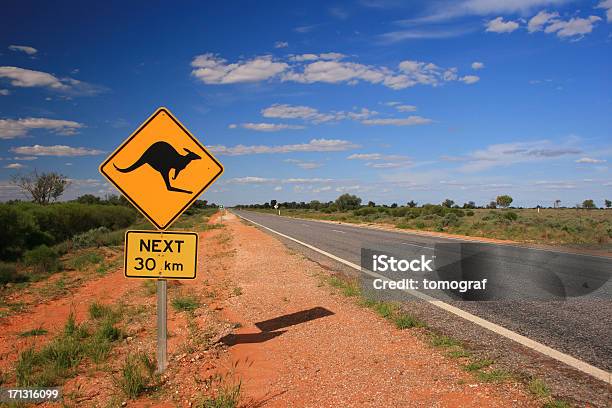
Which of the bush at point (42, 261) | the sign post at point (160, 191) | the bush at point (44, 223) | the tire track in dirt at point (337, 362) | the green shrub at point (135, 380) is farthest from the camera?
the bush at point (44, 223)

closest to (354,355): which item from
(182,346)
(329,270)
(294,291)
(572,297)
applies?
(182,346)

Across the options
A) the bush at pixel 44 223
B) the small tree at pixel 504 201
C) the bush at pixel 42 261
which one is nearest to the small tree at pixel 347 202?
the small tree at pixel 504 201

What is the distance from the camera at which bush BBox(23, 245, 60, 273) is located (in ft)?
53.8

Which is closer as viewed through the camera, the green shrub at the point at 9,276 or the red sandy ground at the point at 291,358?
the red sandy ground at the point at 291,358

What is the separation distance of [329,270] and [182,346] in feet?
21.7

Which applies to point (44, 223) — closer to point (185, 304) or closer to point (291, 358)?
point (185, 304)

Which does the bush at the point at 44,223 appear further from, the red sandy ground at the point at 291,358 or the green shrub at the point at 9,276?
the red sandy ground at the point at 291,358

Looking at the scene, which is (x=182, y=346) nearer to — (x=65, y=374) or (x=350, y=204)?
(x=65, y=374)

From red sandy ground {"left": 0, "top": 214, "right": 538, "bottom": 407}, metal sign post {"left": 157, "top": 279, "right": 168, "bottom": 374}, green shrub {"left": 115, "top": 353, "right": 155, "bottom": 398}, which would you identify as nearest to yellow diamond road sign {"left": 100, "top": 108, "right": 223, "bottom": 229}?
metal sign post {"left": 157, "top": 279, "right": 168, "bottom": 374}

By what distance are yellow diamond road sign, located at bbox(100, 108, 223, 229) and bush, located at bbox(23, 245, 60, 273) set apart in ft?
44.4

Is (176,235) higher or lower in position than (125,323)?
higher

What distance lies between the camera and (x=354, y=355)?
5168mm

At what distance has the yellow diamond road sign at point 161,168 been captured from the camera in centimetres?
491

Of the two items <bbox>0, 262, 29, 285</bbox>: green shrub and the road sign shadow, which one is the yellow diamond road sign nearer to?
the road sign shadow
